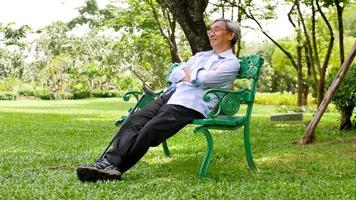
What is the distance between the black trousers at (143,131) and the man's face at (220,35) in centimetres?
64

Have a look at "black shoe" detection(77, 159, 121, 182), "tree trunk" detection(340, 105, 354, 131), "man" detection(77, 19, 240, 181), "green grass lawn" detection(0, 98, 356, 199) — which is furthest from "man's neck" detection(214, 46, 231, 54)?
"tree trunk" detection(340, 105, 354, 131)

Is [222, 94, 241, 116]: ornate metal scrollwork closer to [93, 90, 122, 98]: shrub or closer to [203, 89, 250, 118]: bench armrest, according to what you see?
[203, 89, 250, 118]: bench armrest

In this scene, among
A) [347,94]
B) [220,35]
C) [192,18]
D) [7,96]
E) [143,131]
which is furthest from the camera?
[7,96]

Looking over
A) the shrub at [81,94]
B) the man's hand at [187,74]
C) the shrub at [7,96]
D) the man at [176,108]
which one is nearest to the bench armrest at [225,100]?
the man at [176,108]

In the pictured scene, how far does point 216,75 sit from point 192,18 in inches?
116

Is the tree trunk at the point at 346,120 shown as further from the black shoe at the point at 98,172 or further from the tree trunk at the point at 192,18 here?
the black shoe at the point at 98,172

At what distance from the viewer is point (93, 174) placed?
4.20 m

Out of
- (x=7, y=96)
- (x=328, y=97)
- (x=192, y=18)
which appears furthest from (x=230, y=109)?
(x=7, y=96)

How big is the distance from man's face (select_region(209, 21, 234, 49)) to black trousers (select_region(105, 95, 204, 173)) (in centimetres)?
64

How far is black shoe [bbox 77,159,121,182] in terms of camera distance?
4.18 metres

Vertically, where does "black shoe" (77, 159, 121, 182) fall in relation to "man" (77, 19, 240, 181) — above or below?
below

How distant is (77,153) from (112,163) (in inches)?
84.3

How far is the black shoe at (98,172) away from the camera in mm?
4180

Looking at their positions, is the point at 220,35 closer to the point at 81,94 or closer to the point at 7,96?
the point at 81,94
